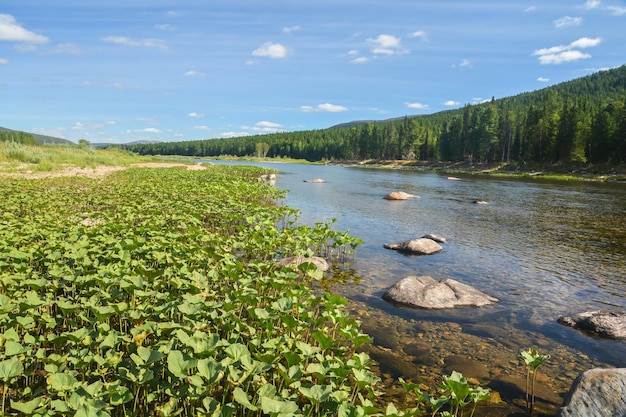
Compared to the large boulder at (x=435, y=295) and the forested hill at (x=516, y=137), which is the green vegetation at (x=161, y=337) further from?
the forested hill at (x=516, y=137)

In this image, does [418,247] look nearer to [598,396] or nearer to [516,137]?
[598,396]

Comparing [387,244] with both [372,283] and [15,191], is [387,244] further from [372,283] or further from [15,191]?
[15,191]

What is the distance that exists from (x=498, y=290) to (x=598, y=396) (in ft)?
20.2

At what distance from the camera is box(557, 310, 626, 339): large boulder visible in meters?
8.09

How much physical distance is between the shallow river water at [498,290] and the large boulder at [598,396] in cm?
57

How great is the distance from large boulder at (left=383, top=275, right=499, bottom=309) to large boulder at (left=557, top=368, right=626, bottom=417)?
4.16 metres

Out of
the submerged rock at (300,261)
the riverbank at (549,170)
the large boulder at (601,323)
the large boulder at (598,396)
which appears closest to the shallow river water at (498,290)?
the large boulder at (601,323)

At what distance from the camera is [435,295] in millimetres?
9711

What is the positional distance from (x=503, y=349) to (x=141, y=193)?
58.2 ft

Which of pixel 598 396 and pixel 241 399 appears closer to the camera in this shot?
pixel 241 399

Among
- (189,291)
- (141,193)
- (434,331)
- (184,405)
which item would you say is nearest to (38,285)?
(189,291)

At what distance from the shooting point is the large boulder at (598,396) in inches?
193

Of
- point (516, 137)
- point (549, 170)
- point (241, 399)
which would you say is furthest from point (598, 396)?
point (516, 137)

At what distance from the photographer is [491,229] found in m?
20.2
